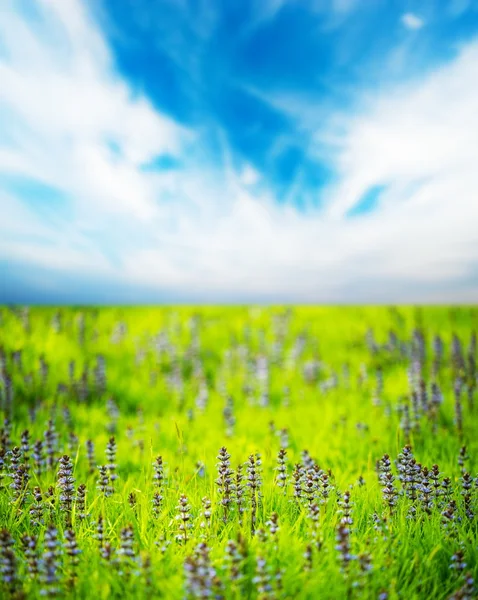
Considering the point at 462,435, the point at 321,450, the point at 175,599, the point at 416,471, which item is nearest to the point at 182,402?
the point at 321,450

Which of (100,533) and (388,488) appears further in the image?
(388,488)

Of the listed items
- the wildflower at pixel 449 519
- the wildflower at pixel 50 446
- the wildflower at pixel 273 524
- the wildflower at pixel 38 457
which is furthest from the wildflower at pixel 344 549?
the wildflower at pixel 50 446

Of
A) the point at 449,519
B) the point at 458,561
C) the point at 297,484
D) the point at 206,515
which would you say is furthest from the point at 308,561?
the point at 449,519

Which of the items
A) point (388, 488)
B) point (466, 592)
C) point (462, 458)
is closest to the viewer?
point (466, 592)

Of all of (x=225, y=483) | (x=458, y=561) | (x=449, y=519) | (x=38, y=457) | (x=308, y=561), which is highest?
(x=225, y=483)

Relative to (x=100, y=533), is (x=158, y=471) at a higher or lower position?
higher

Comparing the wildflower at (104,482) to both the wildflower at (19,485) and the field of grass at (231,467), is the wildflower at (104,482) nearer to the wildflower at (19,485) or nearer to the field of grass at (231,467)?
the field of grass at (231,467)

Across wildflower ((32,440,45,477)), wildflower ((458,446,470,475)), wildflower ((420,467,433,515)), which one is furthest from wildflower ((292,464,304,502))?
wildflower ((32,440,45,477))

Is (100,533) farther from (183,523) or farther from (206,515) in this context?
(206,515)

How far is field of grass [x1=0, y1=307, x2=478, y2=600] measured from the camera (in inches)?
123

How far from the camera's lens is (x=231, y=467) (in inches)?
A: 225

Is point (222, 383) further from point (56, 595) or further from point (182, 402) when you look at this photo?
point (56, 595)

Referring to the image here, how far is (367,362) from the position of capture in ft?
43.2

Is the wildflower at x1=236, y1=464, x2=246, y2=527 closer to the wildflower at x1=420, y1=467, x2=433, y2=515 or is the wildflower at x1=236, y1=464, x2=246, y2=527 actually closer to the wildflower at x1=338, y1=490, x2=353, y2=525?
the wildflower at x1=338, y1=490, x2=353, y2=525
